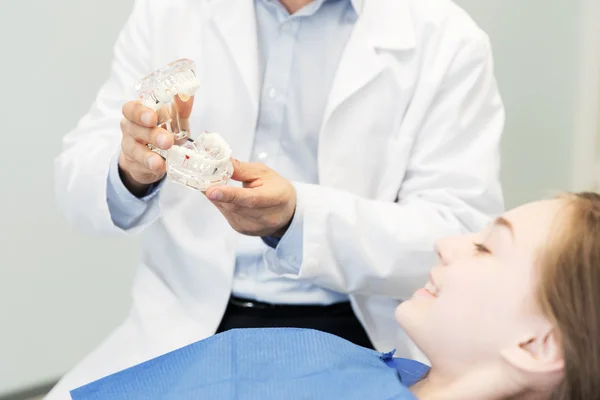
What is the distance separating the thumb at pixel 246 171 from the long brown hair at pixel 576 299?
1.08 ft

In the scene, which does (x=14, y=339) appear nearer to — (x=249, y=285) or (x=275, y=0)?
(x=249, y=285)

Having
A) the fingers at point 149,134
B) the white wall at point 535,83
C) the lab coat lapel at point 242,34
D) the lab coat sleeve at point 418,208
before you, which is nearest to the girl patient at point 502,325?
the lab coat sleeve at point 418,208

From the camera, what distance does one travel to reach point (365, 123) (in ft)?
3.24

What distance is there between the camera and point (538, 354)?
2.22ft

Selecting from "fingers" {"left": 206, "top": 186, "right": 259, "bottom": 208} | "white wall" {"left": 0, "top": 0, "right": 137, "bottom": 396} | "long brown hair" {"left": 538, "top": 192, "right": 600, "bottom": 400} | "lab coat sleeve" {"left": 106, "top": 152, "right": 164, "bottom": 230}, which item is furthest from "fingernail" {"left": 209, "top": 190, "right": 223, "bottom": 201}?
"white wall" {"left": 0, "top": 0, "right": 137, "bottom": 396}

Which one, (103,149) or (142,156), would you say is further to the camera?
(103,149)

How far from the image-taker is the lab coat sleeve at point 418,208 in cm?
89

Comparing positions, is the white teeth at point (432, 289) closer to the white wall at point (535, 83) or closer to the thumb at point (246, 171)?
the thumb at point (246, 171)

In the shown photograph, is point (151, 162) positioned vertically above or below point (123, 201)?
above

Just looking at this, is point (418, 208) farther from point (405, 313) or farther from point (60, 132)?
point (60, 132)

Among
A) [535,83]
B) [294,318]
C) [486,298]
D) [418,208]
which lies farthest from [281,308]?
[535,83]

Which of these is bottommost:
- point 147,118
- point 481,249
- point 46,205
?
point 46,205

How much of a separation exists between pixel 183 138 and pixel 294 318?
33cm

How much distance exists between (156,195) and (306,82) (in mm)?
277
